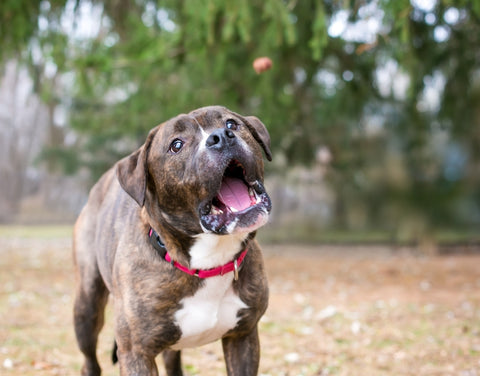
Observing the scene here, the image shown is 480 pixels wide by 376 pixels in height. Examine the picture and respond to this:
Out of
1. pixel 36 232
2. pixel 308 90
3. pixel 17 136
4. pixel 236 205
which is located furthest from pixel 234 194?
pixel 17 136

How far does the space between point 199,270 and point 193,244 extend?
127mm

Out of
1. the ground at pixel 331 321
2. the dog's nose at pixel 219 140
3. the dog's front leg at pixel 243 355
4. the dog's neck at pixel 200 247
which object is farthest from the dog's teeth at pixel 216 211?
the ground at pixel 331 321

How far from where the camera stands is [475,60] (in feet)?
30.2

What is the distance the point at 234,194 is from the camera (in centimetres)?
283

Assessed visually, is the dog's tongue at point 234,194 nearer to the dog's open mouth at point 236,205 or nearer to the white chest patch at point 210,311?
the dog's open mouth at point 236,205

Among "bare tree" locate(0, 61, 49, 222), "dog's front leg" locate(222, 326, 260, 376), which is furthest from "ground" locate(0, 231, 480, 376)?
"bare tree" locate(0, 61, 49, 222)

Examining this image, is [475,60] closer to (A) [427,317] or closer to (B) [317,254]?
(A) [427,317]

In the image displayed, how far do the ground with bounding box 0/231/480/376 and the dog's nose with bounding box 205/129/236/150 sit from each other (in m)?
2.40

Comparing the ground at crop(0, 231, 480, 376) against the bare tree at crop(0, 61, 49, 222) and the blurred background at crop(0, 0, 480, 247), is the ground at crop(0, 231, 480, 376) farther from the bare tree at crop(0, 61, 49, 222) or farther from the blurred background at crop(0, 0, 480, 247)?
the bare tree at crop(0, 61, 49, 222)

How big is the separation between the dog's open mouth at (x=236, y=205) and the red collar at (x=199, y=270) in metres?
0.28

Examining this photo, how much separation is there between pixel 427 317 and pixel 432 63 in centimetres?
417

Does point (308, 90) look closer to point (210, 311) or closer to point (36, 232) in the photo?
point (210, 311)

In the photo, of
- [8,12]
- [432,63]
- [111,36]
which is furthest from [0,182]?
[432,63]

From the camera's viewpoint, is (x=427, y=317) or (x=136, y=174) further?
(x=427, y=317)
